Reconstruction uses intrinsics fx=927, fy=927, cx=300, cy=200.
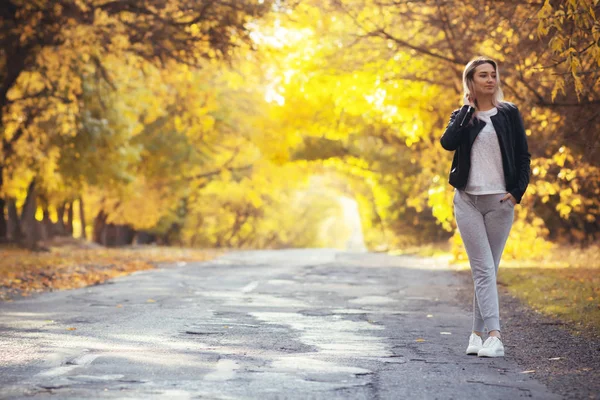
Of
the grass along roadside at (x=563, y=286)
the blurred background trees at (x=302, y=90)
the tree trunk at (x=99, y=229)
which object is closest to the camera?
the grass along roadside at (x=563, y=286)

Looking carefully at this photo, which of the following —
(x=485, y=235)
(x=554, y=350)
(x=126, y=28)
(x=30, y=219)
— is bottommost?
(x=554, y=350)

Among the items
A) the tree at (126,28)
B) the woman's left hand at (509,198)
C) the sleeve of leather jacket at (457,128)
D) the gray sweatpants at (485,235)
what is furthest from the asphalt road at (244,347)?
the tree at (126,28)

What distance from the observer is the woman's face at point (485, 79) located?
6.78 meters

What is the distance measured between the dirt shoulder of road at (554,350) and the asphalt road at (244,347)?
6.8 inches

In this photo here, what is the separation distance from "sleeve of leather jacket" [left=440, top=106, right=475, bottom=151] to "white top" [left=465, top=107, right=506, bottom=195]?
0.43ft

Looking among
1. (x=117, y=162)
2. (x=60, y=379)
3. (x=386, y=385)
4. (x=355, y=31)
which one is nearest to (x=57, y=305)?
(x=60, y=379)

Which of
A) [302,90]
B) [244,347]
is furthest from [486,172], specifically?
[302,90]

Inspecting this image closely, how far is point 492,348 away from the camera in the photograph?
6719 mm

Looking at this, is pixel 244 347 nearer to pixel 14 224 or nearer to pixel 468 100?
pixel 468 100

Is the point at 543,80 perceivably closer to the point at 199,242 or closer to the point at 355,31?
the point at 355,31

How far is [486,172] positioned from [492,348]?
1280 mm

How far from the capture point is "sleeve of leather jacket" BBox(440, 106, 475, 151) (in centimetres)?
677

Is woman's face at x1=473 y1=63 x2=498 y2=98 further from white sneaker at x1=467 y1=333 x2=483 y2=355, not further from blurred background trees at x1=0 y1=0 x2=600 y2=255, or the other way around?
white sneaker at x1=467 y1=333 x2=483 y2=355

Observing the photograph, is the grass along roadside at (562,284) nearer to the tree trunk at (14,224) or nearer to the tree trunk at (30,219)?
the tree trunk at (30,219)
